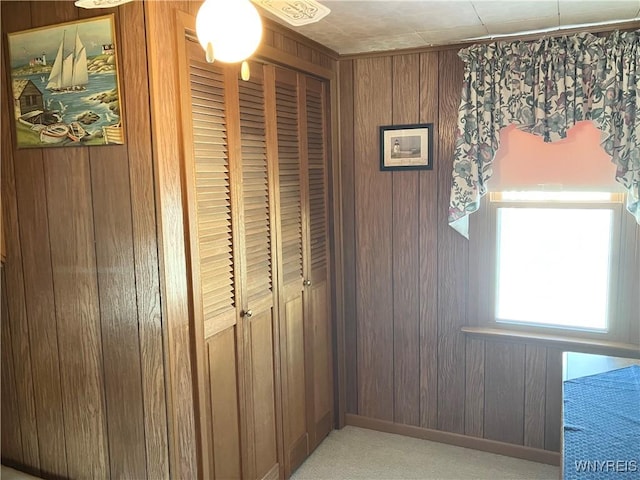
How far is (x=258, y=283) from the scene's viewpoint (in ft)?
8.29

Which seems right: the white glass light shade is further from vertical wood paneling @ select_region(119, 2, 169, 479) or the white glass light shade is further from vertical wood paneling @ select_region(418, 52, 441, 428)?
vertical wood paneling @ select_region(418, 52, 441, 428)

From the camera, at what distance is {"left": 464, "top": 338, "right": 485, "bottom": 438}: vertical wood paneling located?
307 centimetres

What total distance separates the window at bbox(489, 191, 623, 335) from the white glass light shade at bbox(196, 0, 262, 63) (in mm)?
2017

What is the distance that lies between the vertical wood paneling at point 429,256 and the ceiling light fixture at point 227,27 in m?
1.85

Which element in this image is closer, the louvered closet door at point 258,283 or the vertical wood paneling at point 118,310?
the vertical wood paneling at point 118,310

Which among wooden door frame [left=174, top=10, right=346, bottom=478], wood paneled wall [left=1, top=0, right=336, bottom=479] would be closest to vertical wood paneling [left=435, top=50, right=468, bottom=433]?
wooden door frame [left=174, top=10, right=346, bottom=478]

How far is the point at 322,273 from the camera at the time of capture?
3.15m

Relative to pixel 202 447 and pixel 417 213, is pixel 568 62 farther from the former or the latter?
pixel 202 447

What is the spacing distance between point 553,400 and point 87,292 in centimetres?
240

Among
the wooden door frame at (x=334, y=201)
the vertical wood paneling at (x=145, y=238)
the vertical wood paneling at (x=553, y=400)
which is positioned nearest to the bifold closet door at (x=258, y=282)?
the wooden door frame at (x=334, y=201)

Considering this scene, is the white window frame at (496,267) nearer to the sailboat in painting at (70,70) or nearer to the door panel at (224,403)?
the door panel at (224,403)

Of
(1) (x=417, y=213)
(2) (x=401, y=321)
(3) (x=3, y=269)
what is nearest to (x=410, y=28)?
(1) (x=417, y=213)

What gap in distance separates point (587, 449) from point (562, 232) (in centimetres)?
138

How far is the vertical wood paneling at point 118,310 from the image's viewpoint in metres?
1.88
